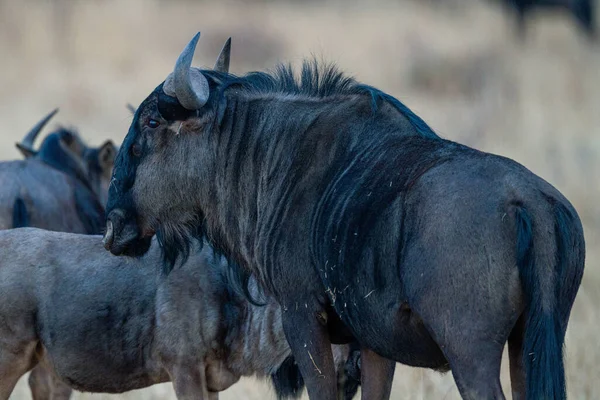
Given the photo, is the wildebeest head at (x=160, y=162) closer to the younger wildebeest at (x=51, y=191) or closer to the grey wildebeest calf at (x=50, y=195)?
the grey wildebeest calf at (x=50, y=195)

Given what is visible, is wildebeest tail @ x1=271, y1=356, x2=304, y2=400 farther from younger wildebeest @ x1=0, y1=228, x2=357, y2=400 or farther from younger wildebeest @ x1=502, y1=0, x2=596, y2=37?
younger wildebeest @ x1=502, y1=0, x2=596, y2=37

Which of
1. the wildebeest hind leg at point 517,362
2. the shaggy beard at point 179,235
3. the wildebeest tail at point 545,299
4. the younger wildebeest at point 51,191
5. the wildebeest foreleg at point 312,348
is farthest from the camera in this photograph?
the younger wildebeest at point 51,191

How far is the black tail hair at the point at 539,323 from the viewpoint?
3.54m

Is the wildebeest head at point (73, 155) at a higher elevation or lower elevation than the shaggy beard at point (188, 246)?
lower

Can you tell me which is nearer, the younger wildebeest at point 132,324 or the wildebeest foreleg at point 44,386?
the younger wildebeest at point 132,324

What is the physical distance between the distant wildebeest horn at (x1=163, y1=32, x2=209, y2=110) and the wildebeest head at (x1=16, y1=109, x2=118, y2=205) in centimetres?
380

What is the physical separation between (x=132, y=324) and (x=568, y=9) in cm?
2154

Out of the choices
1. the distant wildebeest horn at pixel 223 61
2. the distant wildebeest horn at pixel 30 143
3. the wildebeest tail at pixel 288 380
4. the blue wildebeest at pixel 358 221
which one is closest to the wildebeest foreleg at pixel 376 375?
the blue wildebeest at pixel 358 221

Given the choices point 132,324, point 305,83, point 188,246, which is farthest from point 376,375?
point 132,324

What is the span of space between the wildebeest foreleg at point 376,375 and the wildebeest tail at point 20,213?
3.14 metres

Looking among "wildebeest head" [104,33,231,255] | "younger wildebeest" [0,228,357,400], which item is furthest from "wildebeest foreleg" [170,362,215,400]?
"wildebeest head" [104,33,231,255]

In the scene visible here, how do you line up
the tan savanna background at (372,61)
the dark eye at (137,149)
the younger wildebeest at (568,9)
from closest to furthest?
the dark eye at (137,149) < the tan savanna background at (372,61) < the younger wildebeest at (568,9)

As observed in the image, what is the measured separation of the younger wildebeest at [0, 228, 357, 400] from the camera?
5.41m

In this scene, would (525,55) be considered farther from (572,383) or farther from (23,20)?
(572,383)
